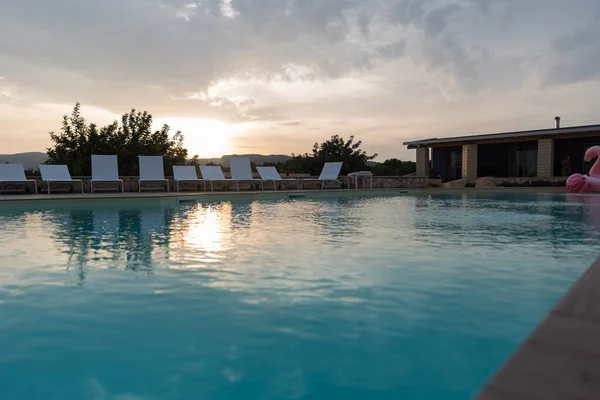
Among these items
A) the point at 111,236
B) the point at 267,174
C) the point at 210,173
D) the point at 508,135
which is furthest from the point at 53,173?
the point at 508,135

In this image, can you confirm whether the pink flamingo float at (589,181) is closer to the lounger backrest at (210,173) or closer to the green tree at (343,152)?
the lounger backrest at (210,173)

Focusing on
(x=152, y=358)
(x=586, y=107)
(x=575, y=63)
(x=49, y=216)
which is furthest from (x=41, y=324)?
(x=586, y=107)

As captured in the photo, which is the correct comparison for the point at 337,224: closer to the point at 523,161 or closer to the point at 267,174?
the point at 267,174

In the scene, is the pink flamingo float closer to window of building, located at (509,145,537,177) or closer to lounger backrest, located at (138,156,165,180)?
window of building, located at (509,145,537,177)

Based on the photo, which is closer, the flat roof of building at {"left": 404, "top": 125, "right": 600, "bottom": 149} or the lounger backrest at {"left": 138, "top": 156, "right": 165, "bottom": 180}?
the lounger backrest at {"left": 138, "top": 156, "right": 165, "bottom": 180}

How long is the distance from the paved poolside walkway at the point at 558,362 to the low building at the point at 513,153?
19.4 meters

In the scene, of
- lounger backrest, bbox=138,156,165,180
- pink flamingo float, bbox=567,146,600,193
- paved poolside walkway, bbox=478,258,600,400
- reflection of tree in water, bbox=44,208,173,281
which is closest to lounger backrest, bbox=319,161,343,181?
lounger backrest, bbox=138,156,165,180

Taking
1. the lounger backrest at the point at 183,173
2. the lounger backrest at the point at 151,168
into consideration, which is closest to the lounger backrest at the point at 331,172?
the lounger backrest at the point at 183,173

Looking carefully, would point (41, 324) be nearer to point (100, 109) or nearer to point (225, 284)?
point (225, 284)

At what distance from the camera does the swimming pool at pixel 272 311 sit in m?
2.12

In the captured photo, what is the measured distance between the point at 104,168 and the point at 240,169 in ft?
15.8

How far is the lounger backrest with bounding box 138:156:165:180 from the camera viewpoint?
15.0 metres

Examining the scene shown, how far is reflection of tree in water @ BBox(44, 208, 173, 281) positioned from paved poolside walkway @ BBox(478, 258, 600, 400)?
10.9ft

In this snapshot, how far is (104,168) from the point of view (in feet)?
47.6
